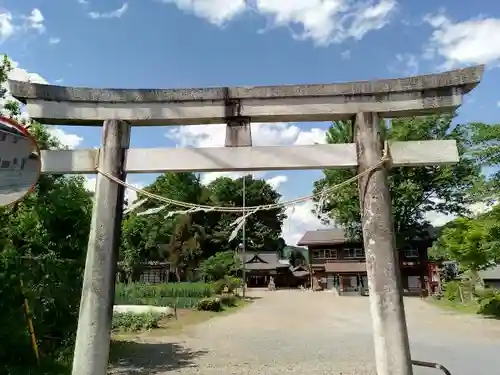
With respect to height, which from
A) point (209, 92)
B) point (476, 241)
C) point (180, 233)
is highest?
point (180, 233)

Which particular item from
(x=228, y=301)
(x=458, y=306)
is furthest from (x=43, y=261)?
(x=458, y=306)

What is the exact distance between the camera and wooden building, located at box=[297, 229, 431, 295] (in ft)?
131

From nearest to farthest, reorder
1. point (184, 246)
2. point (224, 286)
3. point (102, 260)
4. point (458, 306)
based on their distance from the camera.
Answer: point (102, 260)
point (458, 306)
point (224, 286)
point (184, 246)

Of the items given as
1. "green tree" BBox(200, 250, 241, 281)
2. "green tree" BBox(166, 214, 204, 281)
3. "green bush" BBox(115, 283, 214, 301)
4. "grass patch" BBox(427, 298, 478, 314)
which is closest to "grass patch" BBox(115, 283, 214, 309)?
"green bush" BBox(115, 283, 214, 301)

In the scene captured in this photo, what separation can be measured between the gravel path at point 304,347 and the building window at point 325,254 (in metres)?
24.6

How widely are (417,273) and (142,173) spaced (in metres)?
41.1

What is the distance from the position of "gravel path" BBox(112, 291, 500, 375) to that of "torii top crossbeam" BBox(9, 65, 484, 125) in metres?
6.77

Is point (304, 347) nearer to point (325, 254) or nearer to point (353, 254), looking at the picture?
point (353, 254)

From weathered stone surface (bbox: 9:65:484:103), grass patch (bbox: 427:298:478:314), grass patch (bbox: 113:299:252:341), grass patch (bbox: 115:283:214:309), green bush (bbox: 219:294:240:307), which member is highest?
weathered stone surface (bbox: 9:65:484:103)

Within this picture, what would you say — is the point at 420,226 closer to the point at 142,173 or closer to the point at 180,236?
the point at 180,236

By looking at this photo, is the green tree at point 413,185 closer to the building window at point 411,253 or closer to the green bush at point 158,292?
the building window at point 411,253

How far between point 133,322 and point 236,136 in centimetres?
1526

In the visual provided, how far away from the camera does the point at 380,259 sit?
3977 millimetres

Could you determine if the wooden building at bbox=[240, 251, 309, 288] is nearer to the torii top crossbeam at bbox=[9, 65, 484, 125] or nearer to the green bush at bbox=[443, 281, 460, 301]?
the green bush at bbox=[443, 281, 460, 301]
